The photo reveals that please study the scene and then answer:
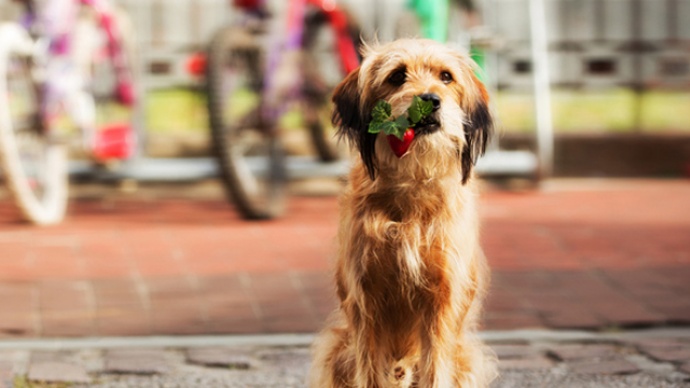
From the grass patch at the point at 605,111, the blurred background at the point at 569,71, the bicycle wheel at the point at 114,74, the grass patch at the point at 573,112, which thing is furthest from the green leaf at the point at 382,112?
the grass patch at the point at 605,111

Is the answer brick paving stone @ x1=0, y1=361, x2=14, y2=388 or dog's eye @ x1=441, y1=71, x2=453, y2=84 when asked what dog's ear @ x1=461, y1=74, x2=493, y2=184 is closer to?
dog's eye @ x1=441, y1=71, x2=453, y2=84

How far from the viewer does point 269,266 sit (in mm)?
6852

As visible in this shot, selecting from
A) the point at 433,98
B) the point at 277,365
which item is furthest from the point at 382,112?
the point at 277,365

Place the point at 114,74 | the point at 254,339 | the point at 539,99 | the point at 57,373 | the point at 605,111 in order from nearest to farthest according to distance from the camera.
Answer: the point at 57,373
the point at 254,339
the point at 114,74
the point at 539,99
the point at 605,111

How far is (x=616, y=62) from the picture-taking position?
11.9 metres

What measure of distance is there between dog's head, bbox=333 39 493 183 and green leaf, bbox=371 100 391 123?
0.7 inches

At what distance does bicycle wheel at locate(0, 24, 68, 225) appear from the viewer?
25.2ft

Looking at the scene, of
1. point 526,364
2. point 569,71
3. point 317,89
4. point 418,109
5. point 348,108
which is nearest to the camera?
point 418,109

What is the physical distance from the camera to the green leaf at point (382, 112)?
375cm

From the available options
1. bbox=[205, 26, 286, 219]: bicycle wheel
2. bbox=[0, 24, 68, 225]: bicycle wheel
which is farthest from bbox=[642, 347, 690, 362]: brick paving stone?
bbox=[0, 24, 68, 225]: bicycle wheel

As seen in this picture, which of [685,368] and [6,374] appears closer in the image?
[6,374]

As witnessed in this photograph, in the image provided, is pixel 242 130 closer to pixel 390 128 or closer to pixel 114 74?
pixel 114 74

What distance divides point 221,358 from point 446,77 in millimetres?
1828

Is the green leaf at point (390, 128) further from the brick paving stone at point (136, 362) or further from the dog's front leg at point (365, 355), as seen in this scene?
the brick paving stone at point (136, 362)
